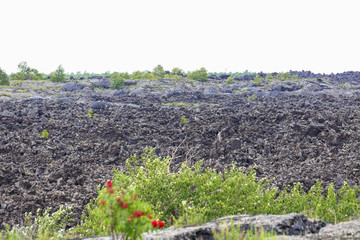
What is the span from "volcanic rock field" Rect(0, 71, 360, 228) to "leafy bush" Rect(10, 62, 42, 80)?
26039 millimetres

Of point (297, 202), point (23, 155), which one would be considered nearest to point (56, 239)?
point (297, 202)

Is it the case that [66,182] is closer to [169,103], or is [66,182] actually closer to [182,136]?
[182,136]

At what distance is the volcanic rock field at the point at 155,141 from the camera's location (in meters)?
15.3

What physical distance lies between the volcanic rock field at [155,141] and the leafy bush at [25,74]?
26039 mm

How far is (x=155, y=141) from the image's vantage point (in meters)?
21.6

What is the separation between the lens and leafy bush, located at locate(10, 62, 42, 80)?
58844 mm

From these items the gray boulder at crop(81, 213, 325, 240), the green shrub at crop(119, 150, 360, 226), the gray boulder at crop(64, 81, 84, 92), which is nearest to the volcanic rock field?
the green shrub at crop(119, 150, 360, 226)

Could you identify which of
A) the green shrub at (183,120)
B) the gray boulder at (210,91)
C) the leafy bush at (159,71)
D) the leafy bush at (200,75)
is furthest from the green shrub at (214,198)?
the leafy bush at (159,71)

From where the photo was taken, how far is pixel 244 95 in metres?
39.0

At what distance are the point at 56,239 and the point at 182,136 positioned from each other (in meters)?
14.2

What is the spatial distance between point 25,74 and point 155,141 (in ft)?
152

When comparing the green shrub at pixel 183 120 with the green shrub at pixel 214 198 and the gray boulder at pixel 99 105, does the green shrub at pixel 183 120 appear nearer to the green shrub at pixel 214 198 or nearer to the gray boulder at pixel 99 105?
the gray boulder at pixel 99 105

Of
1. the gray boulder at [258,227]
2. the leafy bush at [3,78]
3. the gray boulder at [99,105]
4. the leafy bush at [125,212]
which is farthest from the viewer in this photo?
the leafy bush at [3,78]

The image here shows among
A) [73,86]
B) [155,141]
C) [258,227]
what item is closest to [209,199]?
[258,227]
